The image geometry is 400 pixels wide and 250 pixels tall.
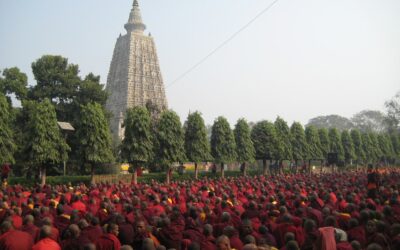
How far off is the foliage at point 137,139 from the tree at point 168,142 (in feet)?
3.67

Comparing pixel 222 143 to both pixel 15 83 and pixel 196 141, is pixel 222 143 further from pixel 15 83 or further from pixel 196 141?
pixel 15 83

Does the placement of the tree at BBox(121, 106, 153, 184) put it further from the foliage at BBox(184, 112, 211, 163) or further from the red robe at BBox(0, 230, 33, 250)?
the red robe at BBox(0, 230, 33, 250)

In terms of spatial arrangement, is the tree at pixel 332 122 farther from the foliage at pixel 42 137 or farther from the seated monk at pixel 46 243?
the seated monk at pixel 46 243

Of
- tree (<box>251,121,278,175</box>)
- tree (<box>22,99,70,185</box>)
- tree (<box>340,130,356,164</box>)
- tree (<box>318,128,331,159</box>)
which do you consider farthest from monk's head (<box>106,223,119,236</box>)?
tree (<box>340,130,356,164</box>)

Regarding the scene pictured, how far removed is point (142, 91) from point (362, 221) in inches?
3353

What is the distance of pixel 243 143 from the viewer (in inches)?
1688

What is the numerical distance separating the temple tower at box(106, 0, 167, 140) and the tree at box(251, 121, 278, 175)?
45.4 m

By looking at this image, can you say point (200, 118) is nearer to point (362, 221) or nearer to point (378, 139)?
point (362, 221)

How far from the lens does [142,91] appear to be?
305ft

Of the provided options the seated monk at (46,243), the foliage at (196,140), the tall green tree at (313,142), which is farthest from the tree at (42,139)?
the tall green tree at (313,142)

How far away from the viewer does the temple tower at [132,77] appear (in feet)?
299

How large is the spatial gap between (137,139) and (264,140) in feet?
57.4

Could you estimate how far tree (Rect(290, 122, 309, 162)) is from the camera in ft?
166

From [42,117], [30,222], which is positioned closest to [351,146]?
[42,117]
